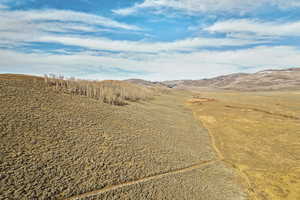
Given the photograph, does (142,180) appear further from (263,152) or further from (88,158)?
(263,152)

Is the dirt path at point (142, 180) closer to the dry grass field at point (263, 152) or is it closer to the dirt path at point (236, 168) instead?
the dirt path at point (236, 168)

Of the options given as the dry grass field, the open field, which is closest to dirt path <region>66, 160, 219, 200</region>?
the open field

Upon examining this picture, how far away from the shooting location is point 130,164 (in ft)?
36.8

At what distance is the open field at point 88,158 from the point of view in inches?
312

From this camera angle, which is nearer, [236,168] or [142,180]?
[142,180]

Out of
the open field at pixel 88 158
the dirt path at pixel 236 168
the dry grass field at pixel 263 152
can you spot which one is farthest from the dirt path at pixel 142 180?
the dry grass field at pixel 263 152

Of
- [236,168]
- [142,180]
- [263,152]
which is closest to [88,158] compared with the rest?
[142,180]

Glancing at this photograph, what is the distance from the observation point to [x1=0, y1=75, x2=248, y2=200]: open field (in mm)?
7930

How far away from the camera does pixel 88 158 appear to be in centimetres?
1022

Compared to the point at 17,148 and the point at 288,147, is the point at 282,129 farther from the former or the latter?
the point at 17,148

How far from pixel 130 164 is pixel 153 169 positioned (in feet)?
5.45

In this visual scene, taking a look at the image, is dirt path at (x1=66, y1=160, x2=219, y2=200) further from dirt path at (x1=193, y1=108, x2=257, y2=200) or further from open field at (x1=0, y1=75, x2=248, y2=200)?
dirt path at (x1=193, y1=108, x2=257, y2=200)

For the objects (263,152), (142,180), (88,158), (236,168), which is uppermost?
(88,158)

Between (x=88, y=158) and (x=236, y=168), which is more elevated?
(x=88, y=158)
